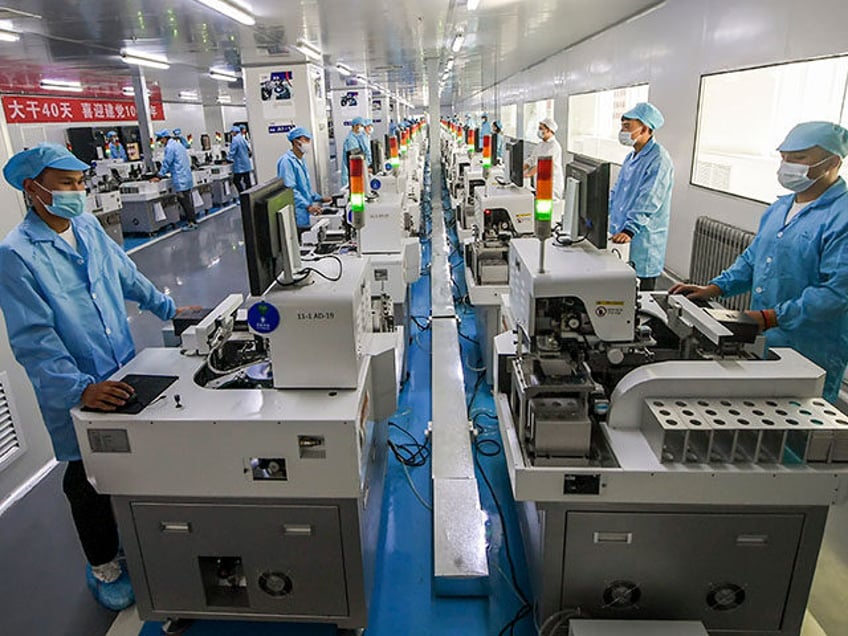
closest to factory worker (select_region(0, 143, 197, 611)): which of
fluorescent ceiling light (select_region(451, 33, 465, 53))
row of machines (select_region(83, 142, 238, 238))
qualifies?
fluorescent ceiling light (select_region(451, 33, 465, 53))

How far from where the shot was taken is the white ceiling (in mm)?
4012

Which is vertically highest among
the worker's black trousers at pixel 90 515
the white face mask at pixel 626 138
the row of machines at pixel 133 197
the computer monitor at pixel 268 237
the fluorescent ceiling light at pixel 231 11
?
the fluorescent ceiling light at pixel 231 11

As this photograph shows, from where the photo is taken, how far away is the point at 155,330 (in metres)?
4.78

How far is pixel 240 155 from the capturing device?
1002 cm

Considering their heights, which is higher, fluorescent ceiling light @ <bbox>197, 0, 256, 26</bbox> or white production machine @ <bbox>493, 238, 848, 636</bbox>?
fluorescent ceiling light @ <bbox>197, 0, 256, 26</bbox>

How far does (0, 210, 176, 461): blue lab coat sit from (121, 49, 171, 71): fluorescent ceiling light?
519cm

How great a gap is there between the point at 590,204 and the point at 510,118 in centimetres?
1421

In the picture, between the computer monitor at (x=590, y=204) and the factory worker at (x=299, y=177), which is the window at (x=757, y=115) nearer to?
the computer monitor at (x=590, y=204)

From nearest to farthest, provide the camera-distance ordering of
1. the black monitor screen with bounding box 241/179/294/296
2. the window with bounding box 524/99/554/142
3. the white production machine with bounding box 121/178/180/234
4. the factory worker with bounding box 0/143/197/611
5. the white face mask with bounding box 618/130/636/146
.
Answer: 1. the black monitor screen with bounding box 241/179/294/296
2. the factory worker with bounding box 0/143/197/611
3. the white face mask with bounding box 618/130/636/146
4. the white production machine with bounding box 121/178/180/234
5. the window with bounding box 524/99/554/142

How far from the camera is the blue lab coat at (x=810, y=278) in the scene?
5.72ft

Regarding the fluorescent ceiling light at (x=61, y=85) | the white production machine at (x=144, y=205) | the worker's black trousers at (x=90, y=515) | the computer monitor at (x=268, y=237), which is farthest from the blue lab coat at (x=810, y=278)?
the fluorescent ceiling light at (x=61, y=85)

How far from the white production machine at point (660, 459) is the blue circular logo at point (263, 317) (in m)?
0.71

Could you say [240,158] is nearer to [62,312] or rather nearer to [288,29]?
[288,29]

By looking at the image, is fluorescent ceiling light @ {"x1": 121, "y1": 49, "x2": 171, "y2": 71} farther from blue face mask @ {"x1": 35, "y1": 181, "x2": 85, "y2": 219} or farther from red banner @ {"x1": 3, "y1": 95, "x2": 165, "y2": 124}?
blue face mask @ {"x1": 35, "y1": 181, "x2": 85, "y2": 219}
